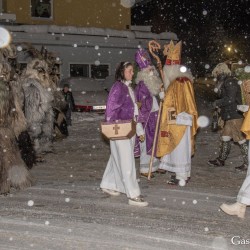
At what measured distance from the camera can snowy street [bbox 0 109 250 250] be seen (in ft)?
17.6

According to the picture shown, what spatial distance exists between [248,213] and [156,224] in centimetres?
128

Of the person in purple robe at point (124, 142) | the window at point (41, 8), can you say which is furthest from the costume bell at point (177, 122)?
the window at point (41, 8)

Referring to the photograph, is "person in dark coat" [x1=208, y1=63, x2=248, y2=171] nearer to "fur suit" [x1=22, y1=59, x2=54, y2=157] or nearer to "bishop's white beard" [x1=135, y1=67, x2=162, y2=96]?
"bishop's white beard" [x1=135, y1=67, x2=162, y2=96]

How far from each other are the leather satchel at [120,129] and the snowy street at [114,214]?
3.08ft

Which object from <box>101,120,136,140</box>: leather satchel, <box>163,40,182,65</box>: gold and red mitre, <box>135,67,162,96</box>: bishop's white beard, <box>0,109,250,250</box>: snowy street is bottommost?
<box>0,109,250,250</box>: snowy street

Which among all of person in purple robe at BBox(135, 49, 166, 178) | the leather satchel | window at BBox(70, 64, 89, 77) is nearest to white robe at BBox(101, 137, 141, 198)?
the leather satchel

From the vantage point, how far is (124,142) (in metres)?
6.78

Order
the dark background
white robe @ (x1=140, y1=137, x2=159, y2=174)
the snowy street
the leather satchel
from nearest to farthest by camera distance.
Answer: the snowy street, the leather satchel, white robe @ (x1=140, y1=137, x2=159, y2=174), the dark background

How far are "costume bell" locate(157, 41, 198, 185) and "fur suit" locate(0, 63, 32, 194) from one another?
217cm

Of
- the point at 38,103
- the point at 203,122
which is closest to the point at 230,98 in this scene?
the point at 38,103

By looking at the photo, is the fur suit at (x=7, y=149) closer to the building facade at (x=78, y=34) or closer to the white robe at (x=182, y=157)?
the white robe at (x=182, y=157)

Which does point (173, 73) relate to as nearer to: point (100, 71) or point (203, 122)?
point (203, 122)

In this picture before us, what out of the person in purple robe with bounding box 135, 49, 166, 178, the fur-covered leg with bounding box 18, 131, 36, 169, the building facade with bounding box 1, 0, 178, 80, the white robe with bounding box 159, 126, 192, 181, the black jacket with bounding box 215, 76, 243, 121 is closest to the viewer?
the white robe with bounding box 159, 126, 192, 181

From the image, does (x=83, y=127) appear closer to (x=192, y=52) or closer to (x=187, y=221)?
(x=187, y=221)
